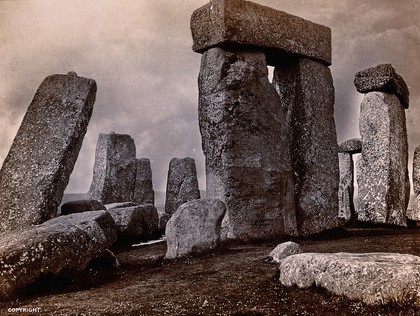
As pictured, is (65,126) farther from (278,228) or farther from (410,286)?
(410,286)

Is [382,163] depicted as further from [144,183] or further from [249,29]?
[144,183]

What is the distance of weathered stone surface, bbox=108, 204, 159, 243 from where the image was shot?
239 inches

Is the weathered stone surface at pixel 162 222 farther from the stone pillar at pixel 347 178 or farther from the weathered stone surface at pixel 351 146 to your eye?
the weathered stone surface at pixel 351 146

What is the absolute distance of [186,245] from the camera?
4.46 metres

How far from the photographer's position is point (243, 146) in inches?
221

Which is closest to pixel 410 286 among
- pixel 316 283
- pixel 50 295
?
pixel 316 283

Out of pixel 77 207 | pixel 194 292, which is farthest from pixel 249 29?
pixel 194 292

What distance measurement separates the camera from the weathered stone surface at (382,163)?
8.02 metres

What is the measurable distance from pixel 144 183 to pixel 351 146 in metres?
5.24

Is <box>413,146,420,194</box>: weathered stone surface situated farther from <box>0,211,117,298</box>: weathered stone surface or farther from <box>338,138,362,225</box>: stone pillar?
<box>0,211,117,298</box>: weathered stone surface

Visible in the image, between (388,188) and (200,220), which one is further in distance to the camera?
(388,188)

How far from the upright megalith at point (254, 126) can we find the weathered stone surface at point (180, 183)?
5678 mm

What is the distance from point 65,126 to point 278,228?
2.78 meters

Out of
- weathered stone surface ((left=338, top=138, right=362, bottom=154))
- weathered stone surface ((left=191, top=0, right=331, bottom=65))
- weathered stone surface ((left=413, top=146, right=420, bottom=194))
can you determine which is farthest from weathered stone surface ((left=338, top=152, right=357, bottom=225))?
weathered stone surface ((left=191, top=0, right=331, bottom=65))
